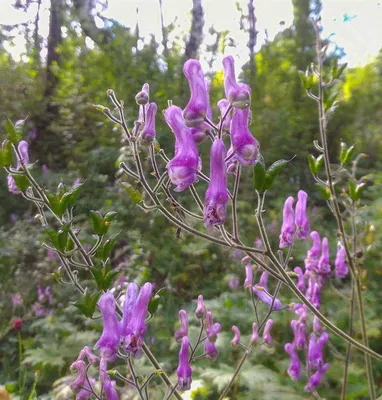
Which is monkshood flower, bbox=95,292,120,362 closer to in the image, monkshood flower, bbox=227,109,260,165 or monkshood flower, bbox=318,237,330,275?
monkshood flower, bbox=227,109,260,165

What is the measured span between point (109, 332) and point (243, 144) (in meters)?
0.51

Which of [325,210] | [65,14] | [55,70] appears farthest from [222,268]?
[65,14]

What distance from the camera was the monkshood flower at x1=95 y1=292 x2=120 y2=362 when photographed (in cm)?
99

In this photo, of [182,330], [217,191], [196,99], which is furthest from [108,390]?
[196,99]

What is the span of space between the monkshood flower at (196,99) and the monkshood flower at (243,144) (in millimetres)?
71

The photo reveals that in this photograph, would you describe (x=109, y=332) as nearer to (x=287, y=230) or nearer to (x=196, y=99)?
(x=196, y=99)

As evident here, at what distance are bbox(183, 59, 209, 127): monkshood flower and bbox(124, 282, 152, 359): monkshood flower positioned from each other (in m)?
0.42

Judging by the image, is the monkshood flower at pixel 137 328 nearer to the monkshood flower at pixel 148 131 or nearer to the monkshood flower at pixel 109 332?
the monkshood flower at pixel 109 332

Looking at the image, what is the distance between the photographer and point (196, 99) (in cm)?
95

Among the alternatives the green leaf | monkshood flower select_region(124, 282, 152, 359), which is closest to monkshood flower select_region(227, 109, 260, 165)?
the green leaf

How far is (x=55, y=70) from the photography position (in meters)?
7.97

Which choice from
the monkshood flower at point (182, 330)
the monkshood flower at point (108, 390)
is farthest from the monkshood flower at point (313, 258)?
the monkshood flower at point (108, 390)

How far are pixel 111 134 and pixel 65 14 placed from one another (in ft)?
14.4

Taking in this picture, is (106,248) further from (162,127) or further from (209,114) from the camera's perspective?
(162,127)
